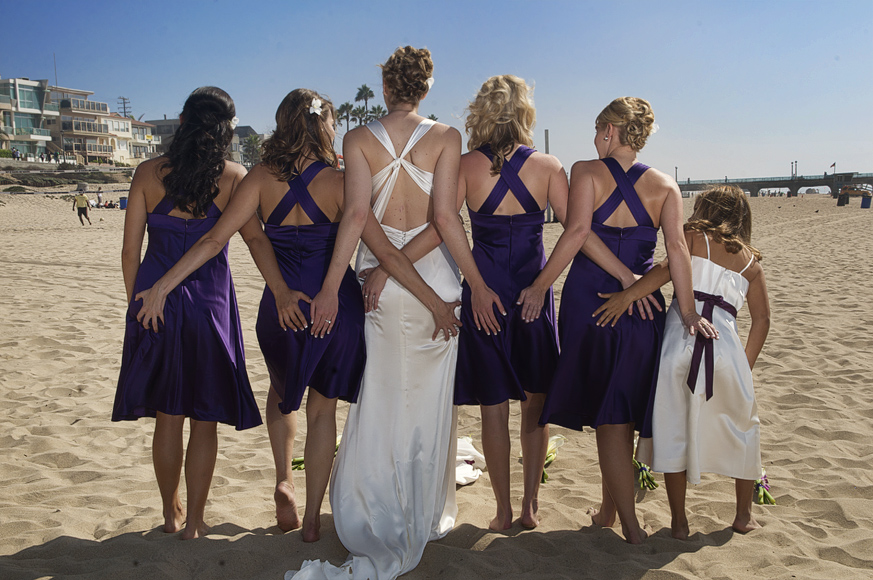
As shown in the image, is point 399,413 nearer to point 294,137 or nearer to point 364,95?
point 294,137

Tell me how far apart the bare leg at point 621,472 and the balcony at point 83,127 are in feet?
275

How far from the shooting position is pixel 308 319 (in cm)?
289

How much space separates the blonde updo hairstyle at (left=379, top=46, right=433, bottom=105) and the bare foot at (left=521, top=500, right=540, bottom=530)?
2.15m

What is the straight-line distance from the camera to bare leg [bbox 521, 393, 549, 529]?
3180mm

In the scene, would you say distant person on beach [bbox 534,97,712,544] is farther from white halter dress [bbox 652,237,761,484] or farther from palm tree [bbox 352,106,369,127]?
palm tree [bbox 352,106,369,127]

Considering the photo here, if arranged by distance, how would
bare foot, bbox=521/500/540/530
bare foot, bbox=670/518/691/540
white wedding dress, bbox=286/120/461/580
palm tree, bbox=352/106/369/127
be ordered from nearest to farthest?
white wedding dress, bbox=286/120/461/580, bare foot, bbox=670/518/691/540, bare foot, bbox=521/500/540/530, palm tree, bbox=352/106/369/127

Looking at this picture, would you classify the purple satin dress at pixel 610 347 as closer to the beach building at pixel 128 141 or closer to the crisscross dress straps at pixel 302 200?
the crisscross dress straps at pixel 302 200

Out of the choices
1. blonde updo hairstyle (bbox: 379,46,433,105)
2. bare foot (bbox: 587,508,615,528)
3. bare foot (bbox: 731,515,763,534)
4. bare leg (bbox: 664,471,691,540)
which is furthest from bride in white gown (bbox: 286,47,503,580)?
bare foot (bbox: 731,515,763,534)

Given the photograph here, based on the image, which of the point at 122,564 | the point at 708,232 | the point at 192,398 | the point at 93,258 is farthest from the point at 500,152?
the point at 93,258

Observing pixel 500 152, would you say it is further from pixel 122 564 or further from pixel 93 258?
pixel 93 258

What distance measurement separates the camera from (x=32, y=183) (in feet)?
130

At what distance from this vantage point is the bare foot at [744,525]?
10.0ft

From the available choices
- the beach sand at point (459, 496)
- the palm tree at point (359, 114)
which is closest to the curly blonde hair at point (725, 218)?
the beach sand at point (459, 496)

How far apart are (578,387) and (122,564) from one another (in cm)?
222
